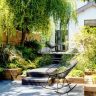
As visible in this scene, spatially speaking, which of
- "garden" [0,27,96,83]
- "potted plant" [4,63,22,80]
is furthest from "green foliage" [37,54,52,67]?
"potted plant" [4,63,22,80]

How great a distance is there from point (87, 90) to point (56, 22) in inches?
404

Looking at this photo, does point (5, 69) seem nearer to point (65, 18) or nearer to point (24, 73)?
point (24, 73)

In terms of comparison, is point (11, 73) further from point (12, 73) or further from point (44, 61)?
point (44, 61)

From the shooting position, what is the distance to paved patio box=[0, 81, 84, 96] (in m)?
9.88

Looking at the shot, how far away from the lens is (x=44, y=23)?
1698 cm

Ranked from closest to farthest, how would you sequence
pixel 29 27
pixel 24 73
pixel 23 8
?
pixel 24 73
pixel 23 8
pixel 29 27

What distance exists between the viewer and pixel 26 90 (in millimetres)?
10680

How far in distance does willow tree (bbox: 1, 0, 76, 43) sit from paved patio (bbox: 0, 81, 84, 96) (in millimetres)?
5388

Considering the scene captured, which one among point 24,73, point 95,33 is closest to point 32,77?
point 24,73

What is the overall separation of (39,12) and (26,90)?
6688mm

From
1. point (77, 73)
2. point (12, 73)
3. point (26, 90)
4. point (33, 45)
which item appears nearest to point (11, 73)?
point (12, 73)

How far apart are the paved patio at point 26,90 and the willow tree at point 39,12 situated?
5388 millimetres

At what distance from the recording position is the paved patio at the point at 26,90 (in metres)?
9.88

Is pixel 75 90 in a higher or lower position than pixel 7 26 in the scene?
lower
